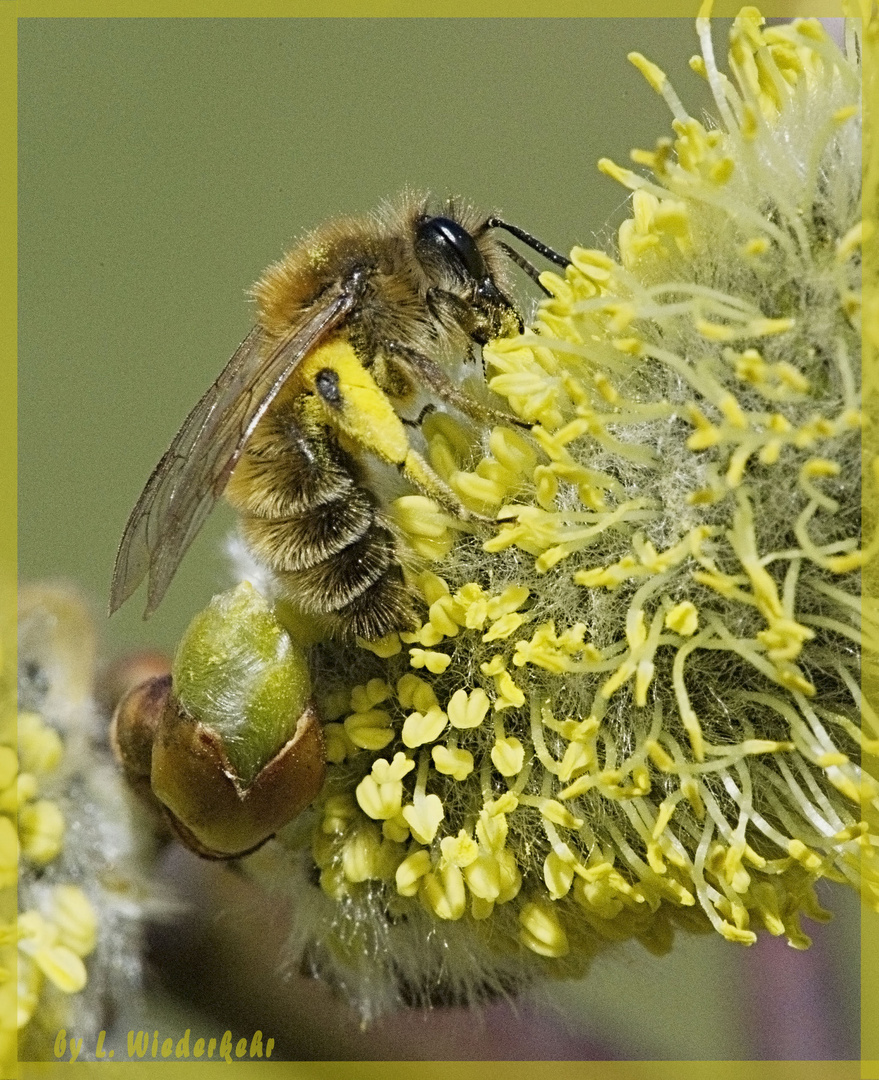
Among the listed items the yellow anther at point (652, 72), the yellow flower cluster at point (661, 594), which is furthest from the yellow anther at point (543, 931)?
the yellow anther at point (652, 72)

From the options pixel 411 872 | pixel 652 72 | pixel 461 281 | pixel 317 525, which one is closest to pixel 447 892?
pixel 411 872

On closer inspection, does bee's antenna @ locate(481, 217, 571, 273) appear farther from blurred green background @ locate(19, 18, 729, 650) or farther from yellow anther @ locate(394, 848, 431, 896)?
blurred green background @ locate(19, 18, 729, 650)

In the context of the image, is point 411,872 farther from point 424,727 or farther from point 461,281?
point 461,281

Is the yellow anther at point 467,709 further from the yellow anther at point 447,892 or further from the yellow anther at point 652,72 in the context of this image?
the yellow anther at point 652,72

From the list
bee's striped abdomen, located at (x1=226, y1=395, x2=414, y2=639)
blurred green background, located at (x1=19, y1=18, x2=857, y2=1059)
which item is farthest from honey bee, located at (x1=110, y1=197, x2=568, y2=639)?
blurred green background, located at (x1=19, y1=18, x2=857, y2=1059)

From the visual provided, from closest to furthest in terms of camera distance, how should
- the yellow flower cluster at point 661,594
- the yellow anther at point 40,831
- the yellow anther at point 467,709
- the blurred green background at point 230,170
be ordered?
the yellow flower cluster at point 661,594 → the yellow anther at point 467,709 → the yellow anther at point 40,831 → the blurred green background at point 230,170

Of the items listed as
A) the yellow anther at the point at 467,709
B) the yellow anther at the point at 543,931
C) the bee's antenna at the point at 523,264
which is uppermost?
the bee's antenna at the point at 523,264

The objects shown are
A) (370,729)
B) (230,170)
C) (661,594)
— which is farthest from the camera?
(230,170)
